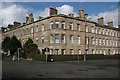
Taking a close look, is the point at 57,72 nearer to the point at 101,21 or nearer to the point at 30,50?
the point at 30,50

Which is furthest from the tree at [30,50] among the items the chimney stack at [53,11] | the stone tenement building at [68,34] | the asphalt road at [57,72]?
the asphalt road at [57,72]

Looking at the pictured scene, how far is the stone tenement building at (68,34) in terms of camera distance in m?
54.2

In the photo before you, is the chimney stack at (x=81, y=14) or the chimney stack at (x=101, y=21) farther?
the chimney stack at (x=101, y=21)

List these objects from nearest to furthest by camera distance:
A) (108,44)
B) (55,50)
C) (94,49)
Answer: (55,50), (94,49), (108,44)

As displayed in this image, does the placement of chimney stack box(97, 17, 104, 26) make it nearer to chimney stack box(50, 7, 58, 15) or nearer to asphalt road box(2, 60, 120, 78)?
chimney stack box(50, 7, 58, 15)

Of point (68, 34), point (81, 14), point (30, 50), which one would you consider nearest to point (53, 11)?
point (68, 34)

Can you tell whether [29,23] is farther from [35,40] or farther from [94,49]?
[94,49]

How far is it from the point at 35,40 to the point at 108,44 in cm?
2598

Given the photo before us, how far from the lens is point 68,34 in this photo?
5600 centimetres

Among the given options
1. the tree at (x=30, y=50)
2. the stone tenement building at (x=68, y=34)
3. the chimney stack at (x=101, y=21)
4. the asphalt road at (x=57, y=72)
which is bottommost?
the asphalt road at (x=57, y=72)

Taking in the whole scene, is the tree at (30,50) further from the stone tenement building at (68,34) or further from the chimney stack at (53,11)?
the chimney stack at (53,11)

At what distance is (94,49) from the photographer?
64.3 metres

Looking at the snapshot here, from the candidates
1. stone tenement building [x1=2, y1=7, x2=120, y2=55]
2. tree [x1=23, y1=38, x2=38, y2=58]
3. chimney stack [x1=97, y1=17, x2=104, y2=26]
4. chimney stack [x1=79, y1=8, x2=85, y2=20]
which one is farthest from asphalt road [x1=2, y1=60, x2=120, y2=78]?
chimney stack [x1=97, y1=17, x2=104, y2=26]

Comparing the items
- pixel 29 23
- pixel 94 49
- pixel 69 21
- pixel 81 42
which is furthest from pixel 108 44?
pixel 29 23
